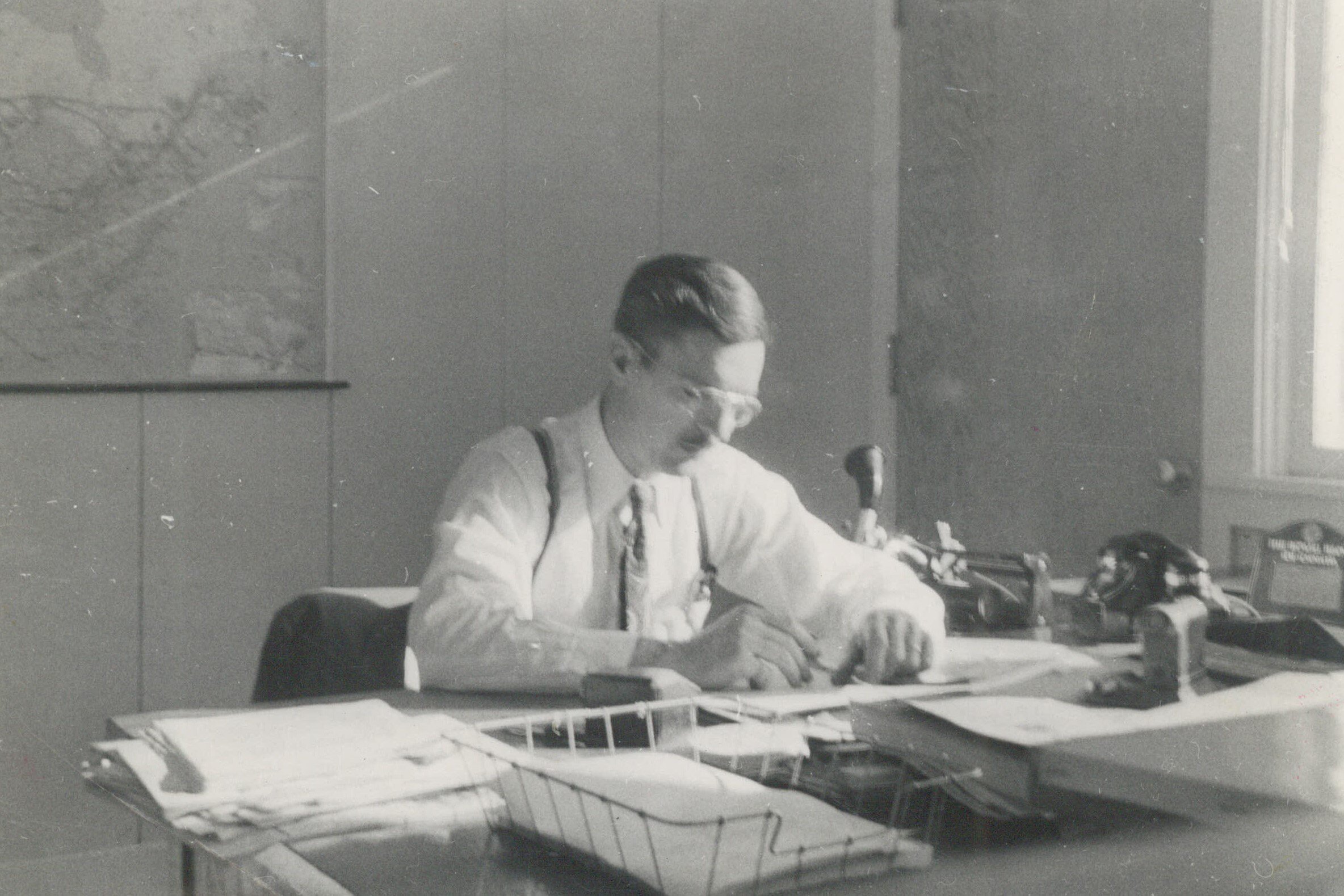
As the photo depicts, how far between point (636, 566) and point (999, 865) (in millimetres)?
953

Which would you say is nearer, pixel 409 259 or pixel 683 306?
pixel 683 306

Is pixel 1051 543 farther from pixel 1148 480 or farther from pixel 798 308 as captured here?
pixel 798 308

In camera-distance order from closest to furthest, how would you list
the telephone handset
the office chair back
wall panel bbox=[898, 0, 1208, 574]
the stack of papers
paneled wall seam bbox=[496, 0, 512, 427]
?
the stack of papers → the office chair back → the telephone handset → wall panel bbox=[898, 0, 1208, 574] → paneled wall seam bbox=[496, 0, 512, 427]

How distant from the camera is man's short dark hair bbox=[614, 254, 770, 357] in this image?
167cm

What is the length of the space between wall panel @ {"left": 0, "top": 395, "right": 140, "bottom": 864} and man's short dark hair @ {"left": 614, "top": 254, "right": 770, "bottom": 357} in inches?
40.6

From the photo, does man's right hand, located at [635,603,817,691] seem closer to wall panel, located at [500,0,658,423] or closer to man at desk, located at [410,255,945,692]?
man at desk, located at [410,255,945,692]

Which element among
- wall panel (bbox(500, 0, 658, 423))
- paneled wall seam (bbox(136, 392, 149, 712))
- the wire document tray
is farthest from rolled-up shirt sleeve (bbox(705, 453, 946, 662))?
paneled wall seam (bbox(136, 392, 149, 712))

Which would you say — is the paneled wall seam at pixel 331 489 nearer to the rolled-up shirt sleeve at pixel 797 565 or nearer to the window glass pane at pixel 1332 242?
the rolled-up shirt sleeve at pixel 797 565

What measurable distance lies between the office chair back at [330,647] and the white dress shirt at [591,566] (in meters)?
0.07

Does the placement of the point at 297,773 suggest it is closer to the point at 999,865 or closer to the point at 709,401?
the point at 999,865

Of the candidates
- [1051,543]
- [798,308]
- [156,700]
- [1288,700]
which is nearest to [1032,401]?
[1051,543]

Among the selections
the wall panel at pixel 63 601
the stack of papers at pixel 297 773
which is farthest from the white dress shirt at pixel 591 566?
the wall panel at pixel 63 601

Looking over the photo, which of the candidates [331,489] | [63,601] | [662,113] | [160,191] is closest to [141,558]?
[63,601]

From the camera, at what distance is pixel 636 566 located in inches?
67.3
